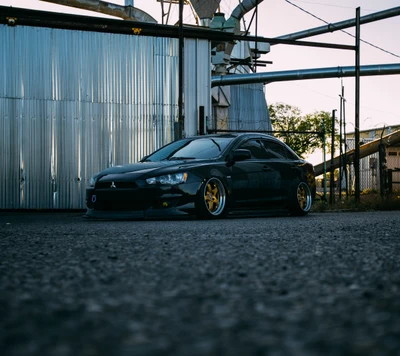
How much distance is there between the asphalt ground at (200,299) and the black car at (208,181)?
5.25 meters

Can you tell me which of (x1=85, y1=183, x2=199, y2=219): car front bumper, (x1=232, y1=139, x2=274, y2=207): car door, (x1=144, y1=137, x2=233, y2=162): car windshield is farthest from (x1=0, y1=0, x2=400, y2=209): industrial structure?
(x1=85, y1=183, x2=199, y2=219): car front bumper

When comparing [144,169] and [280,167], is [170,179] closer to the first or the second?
[144,169]

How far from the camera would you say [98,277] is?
361cm

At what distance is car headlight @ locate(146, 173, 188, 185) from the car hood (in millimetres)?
73

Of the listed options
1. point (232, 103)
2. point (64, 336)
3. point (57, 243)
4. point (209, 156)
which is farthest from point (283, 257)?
point (232, 103)

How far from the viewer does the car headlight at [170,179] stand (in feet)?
35.4

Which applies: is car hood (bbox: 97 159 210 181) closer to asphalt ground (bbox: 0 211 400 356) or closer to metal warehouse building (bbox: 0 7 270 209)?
asphalt ground (bbox: 0 211 400 356)

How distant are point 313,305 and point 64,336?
991 millimetres

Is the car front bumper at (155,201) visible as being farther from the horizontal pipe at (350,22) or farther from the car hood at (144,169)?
the horizontal pipe at (350,22)

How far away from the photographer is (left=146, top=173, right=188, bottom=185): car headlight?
10805 millimetres

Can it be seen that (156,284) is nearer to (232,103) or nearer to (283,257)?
(283,257)

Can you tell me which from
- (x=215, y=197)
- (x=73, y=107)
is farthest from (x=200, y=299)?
(x=73, y=107)

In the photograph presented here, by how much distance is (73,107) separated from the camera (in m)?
17.7

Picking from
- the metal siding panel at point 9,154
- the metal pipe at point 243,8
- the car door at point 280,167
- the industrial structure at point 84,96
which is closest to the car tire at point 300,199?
the car door at point 280,167
